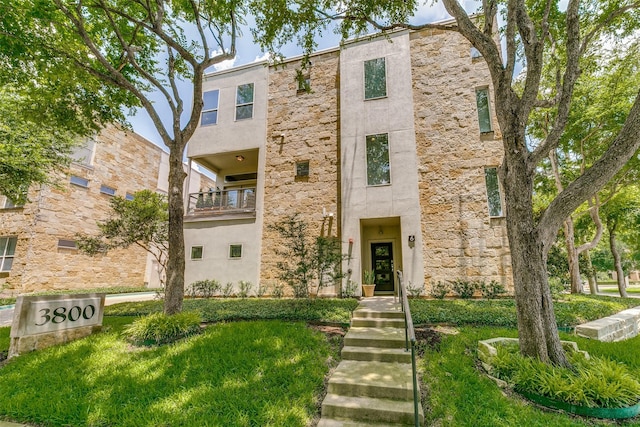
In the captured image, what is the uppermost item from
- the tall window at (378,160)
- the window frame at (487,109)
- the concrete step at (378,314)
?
the window frame at (487,109)

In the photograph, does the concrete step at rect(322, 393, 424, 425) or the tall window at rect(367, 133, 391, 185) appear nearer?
the concrete step at rect(322, 393, 424, 425)

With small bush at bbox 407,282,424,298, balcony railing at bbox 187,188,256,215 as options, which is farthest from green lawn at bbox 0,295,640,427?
balcony railing at bbox 187,188,256,215

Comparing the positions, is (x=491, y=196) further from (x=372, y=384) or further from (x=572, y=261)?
(x=372, y=384)

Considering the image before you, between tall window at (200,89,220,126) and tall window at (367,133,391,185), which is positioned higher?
tall window at (200,89,220,126)

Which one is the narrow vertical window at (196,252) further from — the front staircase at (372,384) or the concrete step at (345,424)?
the concrete step at (345,424)

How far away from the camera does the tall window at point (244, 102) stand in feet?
40.4

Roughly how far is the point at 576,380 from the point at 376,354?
2.52m

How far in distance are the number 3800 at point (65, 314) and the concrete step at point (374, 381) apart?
551cm

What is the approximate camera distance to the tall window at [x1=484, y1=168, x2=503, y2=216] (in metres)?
9.27

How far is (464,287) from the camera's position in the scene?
888cm

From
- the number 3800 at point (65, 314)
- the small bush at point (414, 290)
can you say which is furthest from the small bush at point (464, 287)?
the number 3800 at point (65, 314)

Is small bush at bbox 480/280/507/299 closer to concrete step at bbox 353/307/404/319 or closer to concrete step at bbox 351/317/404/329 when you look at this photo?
concrete step at bbox 353/307/404/319

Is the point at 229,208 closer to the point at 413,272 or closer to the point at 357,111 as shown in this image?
the point at 357,111

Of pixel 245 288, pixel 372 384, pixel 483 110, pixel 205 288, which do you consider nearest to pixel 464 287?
pixel 483 110
